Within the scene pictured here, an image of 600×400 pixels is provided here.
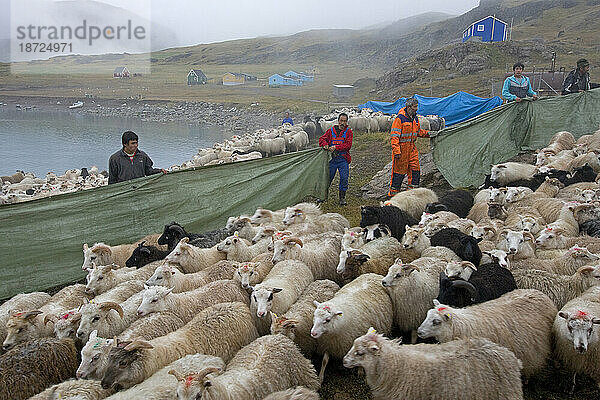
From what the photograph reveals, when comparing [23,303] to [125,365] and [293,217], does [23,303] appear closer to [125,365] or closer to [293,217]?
[125,365]

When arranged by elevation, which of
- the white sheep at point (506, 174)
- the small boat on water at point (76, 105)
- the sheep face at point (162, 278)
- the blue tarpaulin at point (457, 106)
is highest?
the small boat on water at point (76, 105)

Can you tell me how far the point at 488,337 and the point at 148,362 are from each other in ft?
10.2

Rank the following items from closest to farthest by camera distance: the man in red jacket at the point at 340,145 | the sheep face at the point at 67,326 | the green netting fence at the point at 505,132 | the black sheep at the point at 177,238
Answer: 1. the sheep face at the point at 67,326
2. the black sheep at the point at 177,238
3. the man in red jacket at the point at 340,145
4. the green netting fence at the point at 505,132

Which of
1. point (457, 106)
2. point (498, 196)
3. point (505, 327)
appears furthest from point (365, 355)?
point (457, 106)

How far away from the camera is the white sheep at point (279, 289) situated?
475cm

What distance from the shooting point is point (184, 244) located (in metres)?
6.29

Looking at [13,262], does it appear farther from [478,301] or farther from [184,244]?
[478,301]

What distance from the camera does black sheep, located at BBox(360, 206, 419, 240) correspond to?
7281 mm

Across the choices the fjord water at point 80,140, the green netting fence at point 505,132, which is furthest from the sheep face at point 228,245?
the fjord water at point 80,140

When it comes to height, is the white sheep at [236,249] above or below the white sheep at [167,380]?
above

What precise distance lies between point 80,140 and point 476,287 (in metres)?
41.9

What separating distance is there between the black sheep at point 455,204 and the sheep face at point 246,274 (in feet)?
12.9

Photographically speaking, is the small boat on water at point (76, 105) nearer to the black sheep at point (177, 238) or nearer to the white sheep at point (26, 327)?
the black sheep at point (177, 238)

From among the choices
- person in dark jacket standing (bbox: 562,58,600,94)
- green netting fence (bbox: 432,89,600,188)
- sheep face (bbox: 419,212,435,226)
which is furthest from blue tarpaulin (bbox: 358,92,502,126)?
sheep face (bbox: 419,212,435,226)
